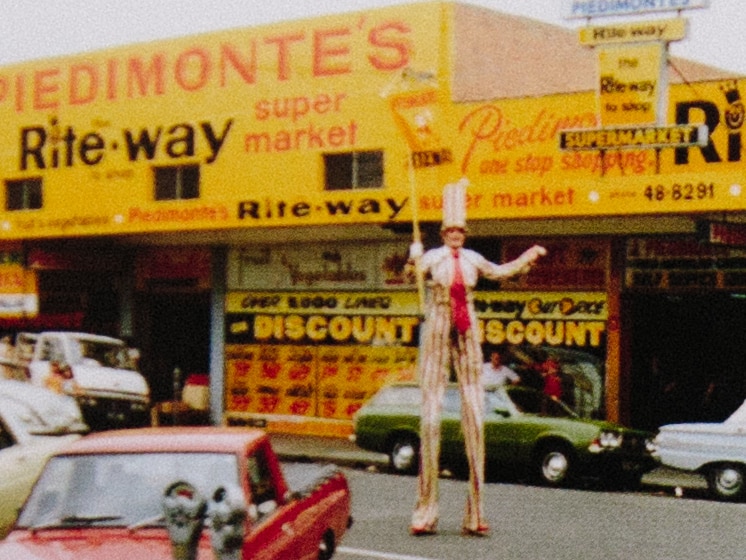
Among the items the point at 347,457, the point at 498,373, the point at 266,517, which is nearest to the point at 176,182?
the point at 347,457

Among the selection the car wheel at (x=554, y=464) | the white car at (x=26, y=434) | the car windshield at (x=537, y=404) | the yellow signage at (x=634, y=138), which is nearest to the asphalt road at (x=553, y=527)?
the car wheel at (x=554, y=464)

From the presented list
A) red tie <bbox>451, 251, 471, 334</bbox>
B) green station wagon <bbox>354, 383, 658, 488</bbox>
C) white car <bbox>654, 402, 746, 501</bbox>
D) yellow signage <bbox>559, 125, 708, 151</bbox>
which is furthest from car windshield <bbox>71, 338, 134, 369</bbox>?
red tie <bbox>451, 251, 471, 334</bbox>

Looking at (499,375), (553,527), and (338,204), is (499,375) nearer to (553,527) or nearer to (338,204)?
(338,204)

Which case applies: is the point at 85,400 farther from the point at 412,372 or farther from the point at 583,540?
the point at 583,540

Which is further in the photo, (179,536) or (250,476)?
(250,476)

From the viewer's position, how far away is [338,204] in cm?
2472

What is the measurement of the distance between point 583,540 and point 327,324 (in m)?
14.6

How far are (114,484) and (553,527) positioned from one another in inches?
262

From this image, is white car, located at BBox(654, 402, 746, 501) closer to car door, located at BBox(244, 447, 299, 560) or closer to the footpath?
the footpath

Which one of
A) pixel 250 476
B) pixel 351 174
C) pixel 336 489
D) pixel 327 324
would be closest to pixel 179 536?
pixel 250 476

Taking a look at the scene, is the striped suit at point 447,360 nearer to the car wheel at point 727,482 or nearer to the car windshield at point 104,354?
the car wheel at point 727,482

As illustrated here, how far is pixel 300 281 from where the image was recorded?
28.1 metres

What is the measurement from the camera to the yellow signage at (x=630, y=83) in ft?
67.2

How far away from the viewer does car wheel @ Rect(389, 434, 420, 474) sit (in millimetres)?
20969
